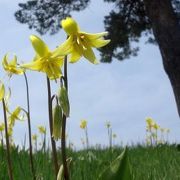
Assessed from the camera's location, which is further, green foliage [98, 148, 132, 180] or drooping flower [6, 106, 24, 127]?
drooping flower [6, 106, 24, 127]

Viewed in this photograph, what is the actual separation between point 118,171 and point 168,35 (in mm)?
8494

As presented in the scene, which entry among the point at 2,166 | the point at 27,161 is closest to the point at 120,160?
the point at 2,166

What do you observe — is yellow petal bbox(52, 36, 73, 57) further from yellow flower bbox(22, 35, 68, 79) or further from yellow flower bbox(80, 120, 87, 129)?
yellow flower bbox(80, 120, 87, 129)

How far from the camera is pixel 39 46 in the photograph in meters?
0.97

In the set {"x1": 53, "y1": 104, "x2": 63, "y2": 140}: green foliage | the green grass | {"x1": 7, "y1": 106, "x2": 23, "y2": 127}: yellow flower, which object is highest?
{"x1": 7, "y1": 106, "x2": 23, "y2": 127}: yellow flower

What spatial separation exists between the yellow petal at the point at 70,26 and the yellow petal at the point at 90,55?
1.7 inches

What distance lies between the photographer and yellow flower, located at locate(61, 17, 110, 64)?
947 millimetres

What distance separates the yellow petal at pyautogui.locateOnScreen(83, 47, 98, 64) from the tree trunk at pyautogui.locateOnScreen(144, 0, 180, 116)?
800 centimetres

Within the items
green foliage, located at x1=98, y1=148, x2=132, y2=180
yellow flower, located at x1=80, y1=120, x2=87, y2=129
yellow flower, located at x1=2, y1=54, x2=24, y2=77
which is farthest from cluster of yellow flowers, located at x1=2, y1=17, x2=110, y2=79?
yellow flower, located at x1=80, y1=120, x2=87, y2=129

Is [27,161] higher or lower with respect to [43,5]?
lower

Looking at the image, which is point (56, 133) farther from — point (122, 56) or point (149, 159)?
point (122, 56)

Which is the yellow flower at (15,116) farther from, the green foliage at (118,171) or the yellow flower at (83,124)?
the yellow flower at (83,124)

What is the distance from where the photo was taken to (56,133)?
3.11 ft

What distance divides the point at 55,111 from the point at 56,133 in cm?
5
